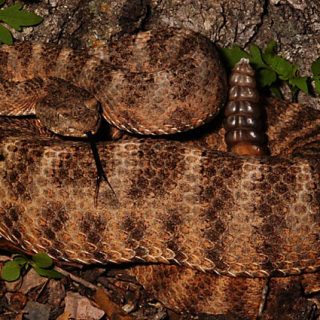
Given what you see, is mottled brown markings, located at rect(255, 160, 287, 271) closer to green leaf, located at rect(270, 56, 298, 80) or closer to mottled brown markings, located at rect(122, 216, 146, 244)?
mottled brown markings, located at rect(122, 216, 146, 244)

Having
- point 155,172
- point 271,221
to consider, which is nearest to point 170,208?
point 155,172

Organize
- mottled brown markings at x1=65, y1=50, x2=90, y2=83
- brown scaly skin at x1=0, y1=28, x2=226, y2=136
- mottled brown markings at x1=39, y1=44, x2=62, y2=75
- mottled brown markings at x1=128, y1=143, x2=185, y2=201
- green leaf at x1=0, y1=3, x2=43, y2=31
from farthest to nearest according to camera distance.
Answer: mottled brown markings at x1=39, y1=44, x2=62, y2=75, mottled brown markings at x1=65, y1=50, x2=90, y2=83, green leaf at x1=0, y1=3, x2=43, y2=31, brown scaly skin at x1=0, y1=28, x2=226, y2=136, mottled brown markings at x1=128, y1=143, x2=185, y2=201

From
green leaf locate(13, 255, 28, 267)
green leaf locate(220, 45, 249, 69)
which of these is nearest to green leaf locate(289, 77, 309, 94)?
green leaf locate(220, 45, 249, 69)

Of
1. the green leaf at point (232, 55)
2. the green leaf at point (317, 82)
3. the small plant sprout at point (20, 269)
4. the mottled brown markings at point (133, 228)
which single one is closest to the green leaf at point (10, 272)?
the small plant sprout at point (20, 269)

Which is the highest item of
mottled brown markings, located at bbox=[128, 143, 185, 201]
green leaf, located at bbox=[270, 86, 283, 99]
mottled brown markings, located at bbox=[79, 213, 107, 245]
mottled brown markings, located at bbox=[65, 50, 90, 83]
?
mottled brown markings, located at bbox=[65, 50, 90, 83]

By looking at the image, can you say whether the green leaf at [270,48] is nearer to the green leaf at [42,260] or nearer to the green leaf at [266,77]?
the green leaf at [266,77]
